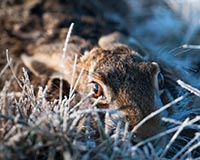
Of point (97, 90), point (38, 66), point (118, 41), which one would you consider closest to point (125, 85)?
point (97, 90)

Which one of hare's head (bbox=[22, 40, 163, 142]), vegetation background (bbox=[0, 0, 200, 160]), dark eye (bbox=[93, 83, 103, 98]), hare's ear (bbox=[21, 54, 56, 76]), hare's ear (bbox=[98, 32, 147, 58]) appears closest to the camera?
vegetation background (bbox=[0, 0, 200, 160])

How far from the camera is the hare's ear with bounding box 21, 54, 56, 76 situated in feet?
16.4

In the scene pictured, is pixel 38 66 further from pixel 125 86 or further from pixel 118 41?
pixel 125 86

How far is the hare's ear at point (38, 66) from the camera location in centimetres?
500

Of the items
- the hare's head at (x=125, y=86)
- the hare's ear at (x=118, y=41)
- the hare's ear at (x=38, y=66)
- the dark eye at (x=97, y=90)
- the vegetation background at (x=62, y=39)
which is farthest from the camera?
the hare's ear at (x=118, y=41)

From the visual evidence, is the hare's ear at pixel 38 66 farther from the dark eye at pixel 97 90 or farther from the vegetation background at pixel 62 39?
the dark eye at pixel 97 90

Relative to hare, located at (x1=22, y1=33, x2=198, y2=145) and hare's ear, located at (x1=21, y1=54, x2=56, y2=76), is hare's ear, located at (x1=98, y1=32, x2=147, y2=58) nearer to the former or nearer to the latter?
hare's ear, located at (x1=21, y1=54, x2=56, y2=76)

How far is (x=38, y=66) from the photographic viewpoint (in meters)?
5.09

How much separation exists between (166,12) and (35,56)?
2.19m

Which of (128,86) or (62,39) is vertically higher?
(62,39)

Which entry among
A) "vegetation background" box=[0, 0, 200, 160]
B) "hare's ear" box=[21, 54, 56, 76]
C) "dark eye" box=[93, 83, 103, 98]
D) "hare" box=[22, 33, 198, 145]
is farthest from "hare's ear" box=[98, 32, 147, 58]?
"dark eye" box=[93, 83, 103, 98]

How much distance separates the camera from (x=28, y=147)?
3.04m

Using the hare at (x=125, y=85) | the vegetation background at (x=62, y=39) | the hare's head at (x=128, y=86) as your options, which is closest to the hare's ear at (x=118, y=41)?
the vegetation background at (x=62, y=39)

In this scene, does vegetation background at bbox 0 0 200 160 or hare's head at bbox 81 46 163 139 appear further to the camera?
hare's head at bbox 81 46 163 139
